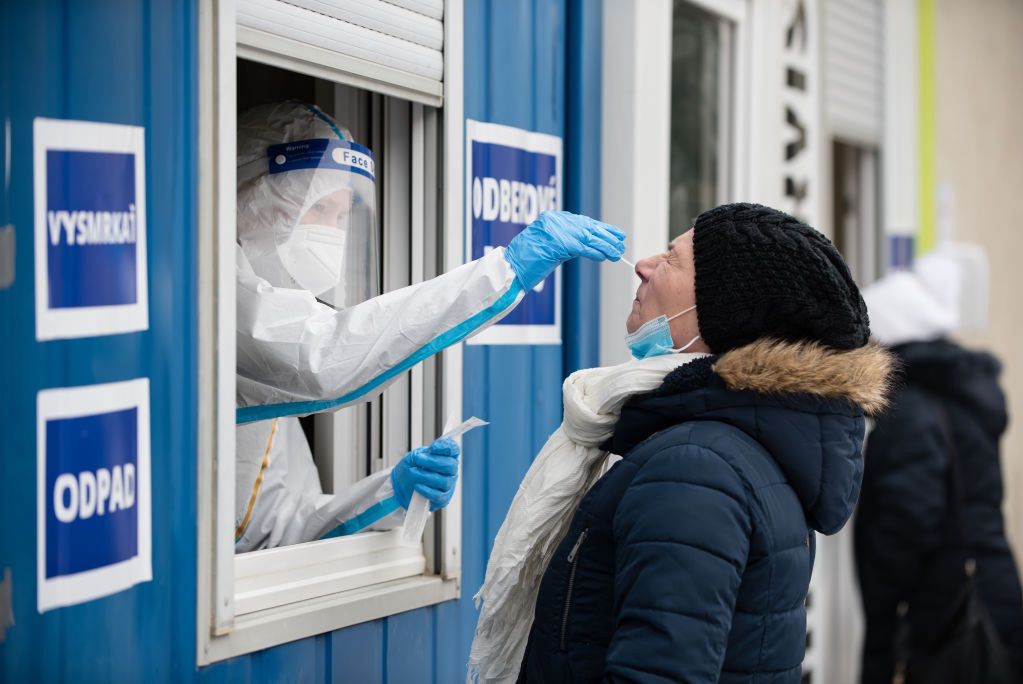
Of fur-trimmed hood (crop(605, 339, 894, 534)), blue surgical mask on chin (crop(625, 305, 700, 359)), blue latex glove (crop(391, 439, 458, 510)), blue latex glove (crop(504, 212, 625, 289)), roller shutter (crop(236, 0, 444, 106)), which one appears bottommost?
blue latex glove (crop(391, 439, 458, 510))

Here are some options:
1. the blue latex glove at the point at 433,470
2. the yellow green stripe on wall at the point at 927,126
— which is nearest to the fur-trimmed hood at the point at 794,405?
the blue latex glove at the point at 433,470

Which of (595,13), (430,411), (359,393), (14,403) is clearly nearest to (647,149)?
(595,13)

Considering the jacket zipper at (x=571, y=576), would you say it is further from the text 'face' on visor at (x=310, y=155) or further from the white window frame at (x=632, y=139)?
the white window frame at (x=632, y=139)

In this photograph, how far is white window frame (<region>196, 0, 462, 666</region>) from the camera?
2.36 metres

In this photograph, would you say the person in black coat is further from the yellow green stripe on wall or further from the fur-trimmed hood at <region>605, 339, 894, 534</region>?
the fur-trimmed hood at <region>605, 339, 894, 534</region>

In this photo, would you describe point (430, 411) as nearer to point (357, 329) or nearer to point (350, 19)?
point (357, 329)

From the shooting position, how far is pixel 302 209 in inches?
105

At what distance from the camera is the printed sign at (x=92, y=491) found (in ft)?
6.82

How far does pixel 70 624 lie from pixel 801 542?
1.36m

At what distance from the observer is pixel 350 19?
2674mm

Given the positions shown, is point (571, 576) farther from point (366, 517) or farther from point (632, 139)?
point (632, 139)

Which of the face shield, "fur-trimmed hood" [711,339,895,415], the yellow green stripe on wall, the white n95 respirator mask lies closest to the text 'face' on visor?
the face shield

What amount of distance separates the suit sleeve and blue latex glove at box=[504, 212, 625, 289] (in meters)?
0.67

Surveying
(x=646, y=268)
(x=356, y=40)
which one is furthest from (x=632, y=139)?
(x=646, y=268)
